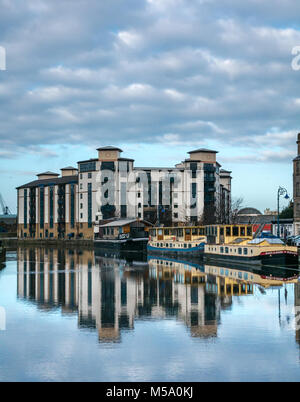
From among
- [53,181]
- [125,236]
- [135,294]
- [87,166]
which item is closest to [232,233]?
[135,294]

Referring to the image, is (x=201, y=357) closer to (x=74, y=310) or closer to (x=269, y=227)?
(x=74, y=310)

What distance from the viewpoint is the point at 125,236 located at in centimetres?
10550

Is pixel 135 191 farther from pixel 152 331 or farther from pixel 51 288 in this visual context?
pixel 152 331

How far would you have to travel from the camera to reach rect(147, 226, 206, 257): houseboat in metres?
75.2

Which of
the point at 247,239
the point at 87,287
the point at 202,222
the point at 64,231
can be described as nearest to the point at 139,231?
the point at 202,222

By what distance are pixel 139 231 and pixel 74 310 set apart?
77.2 m

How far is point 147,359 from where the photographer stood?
63.5 feet

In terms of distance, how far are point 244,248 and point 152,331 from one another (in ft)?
118

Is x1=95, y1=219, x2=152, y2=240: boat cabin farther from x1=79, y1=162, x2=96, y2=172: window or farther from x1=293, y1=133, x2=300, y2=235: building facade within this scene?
x1=79, y1=162, x2=96, y2=172: window

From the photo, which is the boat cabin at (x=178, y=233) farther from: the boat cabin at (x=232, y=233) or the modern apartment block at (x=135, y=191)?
the modern apartment block at (x=135, y=191)

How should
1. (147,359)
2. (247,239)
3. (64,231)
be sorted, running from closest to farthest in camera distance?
(147,359)
(247,239)
(64,231)

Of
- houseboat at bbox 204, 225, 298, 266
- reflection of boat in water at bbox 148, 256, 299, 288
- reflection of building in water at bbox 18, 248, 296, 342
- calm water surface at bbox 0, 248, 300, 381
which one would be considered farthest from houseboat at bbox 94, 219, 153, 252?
calm water surface at bbox 0, 248, 300, 381

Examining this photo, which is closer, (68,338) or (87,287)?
(68,338)
